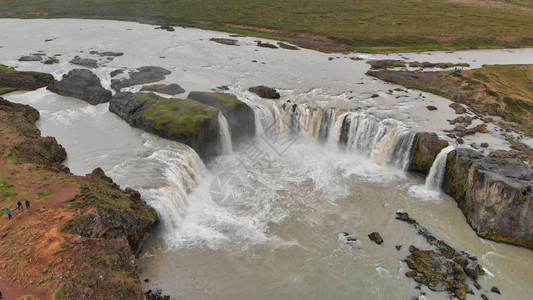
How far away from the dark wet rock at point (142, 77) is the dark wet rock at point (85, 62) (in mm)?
7245

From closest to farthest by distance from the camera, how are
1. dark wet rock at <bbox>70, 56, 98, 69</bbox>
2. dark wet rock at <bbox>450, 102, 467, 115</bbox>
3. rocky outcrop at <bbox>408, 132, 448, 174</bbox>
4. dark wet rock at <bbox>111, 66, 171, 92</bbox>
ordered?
rocky outcrop at <bbox>408, 132, 448, 174</bbox>
dark wet rock at <bbox>450, 102, 467, 115</bbox>
dark wet rock at <bbox>111, 66, 171, 92</bbox>
dark wet rock at <bbox>70, 56, 98, 69</bbox>

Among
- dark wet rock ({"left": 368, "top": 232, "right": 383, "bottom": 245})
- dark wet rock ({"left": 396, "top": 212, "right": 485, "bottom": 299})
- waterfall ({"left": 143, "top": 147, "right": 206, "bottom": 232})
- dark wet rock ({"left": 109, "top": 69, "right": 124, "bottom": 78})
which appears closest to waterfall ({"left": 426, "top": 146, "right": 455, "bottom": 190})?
dark wet rock ({"left": 396, "top": 212, "right": 485, "bottom": 299})

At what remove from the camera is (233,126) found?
Result: 35.9 metres

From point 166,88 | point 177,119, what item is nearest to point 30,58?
point 166,88

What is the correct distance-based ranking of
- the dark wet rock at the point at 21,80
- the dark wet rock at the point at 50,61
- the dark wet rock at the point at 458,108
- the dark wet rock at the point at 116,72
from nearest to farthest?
the dark wet rock at the point at 458,108
the dark wet rock at the point at 21,80
the dark wet rock at the point at 116,72
the dark wet rock at the point at 50,61

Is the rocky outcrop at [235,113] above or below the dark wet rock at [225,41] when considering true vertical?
below

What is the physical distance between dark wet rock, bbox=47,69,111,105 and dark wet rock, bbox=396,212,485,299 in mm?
36802

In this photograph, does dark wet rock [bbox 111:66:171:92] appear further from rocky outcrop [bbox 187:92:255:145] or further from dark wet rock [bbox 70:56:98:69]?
rocky outcrop [bbox 187:92:255:145]

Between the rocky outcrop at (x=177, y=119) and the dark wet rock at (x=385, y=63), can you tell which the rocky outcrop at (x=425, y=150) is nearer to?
the rocky outcrop at (x=177, y=119)

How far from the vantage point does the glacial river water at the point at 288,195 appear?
20.9m

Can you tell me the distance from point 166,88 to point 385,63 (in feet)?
123

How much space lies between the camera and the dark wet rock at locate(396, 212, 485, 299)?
20625mm

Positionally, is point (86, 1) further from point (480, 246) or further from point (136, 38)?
point (480, 246)

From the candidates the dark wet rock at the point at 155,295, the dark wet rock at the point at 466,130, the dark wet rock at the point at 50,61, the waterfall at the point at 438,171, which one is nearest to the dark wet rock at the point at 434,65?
the dark wet rock at the point at 466,130
